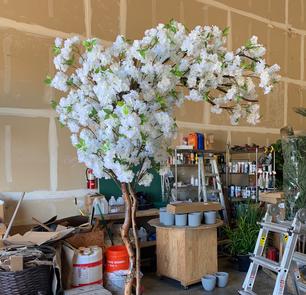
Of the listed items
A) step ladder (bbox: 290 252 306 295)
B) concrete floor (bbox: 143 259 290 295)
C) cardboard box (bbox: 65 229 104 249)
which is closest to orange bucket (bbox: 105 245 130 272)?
cardboard box (bbox: 65 229 104 249)

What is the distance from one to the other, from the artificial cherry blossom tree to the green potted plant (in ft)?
12.0

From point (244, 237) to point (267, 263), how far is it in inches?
62.9

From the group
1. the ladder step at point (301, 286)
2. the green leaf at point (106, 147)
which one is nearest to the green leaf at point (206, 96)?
the green leaf at point (106, 147)

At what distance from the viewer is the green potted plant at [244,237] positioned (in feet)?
15.6

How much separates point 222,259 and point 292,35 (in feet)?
15.8

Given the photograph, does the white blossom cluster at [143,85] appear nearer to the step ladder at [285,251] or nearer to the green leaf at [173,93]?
the green leaf at [173,93]

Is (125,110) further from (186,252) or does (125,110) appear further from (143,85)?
(186,252)

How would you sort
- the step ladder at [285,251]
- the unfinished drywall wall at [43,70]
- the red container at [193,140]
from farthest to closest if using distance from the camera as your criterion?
the red container at [193,140] < the unfinished drywall wall at [43,70] < the step ladder at [285,251]

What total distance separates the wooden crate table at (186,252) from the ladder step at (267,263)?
781 mm

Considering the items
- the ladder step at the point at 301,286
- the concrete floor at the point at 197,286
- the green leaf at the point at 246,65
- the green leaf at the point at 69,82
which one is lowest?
the concrete floor at the point at 197,286

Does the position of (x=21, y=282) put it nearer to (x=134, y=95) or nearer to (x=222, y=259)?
(x=134, y=95)

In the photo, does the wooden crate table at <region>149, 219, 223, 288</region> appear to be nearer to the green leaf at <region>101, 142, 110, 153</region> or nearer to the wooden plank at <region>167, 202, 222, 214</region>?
the wooden plank at <region>167, 202, 222, 214</region>

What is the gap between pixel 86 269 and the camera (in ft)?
11.2

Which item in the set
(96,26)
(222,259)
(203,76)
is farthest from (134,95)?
(222,259)
